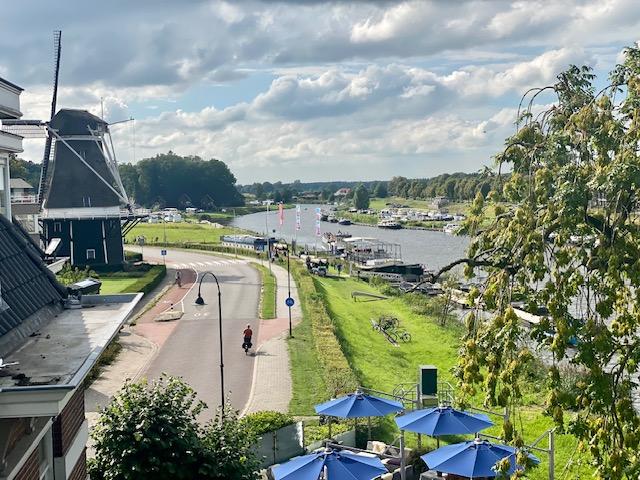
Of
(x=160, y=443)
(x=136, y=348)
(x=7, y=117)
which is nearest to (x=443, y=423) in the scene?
(x=160, y=443)

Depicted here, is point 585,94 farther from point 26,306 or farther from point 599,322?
point 26,306

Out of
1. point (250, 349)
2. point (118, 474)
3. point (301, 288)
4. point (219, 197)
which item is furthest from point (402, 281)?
point (219, 197)

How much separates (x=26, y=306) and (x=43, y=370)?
286 cm

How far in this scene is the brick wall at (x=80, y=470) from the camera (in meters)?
11.7

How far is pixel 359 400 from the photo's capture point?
19.4m

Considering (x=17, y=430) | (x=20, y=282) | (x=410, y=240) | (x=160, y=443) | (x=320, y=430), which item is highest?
(x=20, y=282)

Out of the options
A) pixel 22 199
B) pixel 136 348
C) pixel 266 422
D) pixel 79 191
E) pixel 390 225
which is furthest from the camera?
pixel 390 225

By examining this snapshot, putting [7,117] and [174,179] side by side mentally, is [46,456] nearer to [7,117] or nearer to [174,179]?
[7,117]

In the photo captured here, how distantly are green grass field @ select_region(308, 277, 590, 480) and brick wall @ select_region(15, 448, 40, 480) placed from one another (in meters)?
12.2

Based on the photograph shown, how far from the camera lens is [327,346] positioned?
3073cm

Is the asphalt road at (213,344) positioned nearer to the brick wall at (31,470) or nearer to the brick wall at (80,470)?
the brick wall at (80,470)

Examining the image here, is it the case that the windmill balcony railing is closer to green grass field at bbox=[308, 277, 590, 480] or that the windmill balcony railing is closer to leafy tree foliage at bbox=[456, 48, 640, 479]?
green grass field at bbox=[308, 277, 590, 480]

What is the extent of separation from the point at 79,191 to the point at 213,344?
31.0m

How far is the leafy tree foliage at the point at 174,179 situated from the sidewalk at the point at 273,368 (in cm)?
13594
